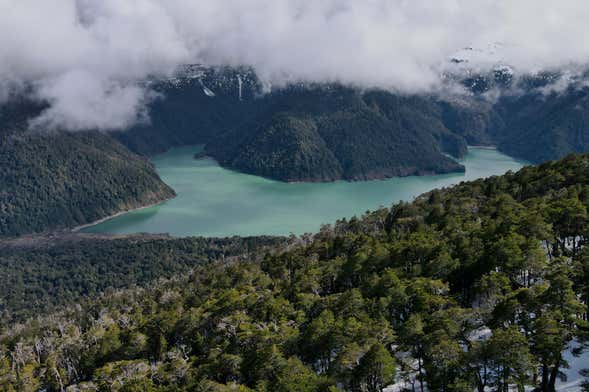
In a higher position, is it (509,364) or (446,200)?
(446,200)

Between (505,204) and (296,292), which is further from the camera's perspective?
(505,204)

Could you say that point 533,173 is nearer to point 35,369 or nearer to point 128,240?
point 35,369

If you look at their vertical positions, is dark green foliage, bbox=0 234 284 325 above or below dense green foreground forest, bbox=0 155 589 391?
below

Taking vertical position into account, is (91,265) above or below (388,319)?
below

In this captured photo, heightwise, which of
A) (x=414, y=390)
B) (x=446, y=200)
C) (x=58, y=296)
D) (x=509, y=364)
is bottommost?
(x=58, y=296)

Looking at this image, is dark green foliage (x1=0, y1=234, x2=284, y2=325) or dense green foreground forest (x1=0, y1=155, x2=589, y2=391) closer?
dense green foreground forest (x1=0, y1=155, x2=589, y2=391)

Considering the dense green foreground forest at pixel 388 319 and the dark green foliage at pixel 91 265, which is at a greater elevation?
the dense green foreground forest at pixel 388 319

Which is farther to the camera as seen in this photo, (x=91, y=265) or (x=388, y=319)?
(x=91, y=265)

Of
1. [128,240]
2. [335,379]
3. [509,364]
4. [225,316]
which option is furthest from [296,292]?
[128,240]
